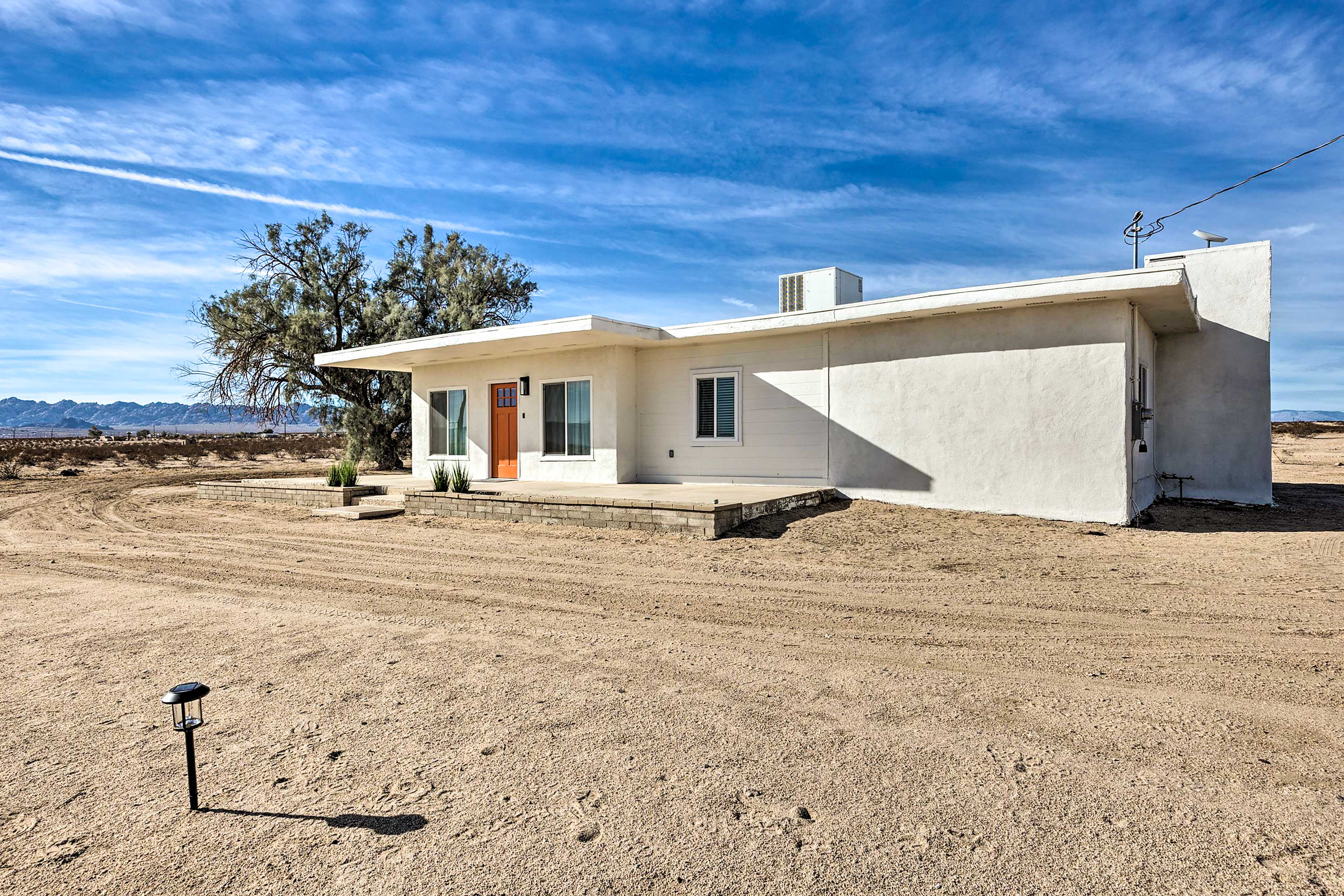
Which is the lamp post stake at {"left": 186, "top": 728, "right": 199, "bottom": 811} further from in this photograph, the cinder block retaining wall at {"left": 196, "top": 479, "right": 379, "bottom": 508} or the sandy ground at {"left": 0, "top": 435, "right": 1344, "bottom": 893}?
the cinder block retaining wall at {"left": 196, "top": 479, "right": 379, "bottom": 508}

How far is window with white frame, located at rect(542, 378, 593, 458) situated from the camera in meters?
13.1

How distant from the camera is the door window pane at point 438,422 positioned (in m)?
15.3

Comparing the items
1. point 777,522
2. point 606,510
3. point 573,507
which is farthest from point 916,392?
point 573,507

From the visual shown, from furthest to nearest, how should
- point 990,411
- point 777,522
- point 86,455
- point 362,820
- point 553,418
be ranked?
point 86,455, point 553,418, point 990,411, point 777,522, point 362,820

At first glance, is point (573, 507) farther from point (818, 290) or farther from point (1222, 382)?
point (1222, 382)

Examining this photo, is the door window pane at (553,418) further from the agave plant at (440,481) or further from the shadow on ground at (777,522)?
the shadow on ground at (777,522)

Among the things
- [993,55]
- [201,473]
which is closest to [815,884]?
[993,55]

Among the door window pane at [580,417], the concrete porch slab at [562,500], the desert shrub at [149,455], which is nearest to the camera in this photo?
the concrete porch slab at [562,500]

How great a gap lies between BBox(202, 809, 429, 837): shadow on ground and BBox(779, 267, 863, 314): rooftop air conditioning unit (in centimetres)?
1012

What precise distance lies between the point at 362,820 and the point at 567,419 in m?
11.0

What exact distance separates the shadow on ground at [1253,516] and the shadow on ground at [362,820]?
9603 mm

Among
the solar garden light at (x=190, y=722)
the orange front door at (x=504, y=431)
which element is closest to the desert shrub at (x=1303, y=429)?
the orange front door at (x=504, y=431)

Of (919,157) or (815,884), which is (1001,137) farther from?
(815,884)

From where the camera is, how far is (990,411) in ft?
32.0
